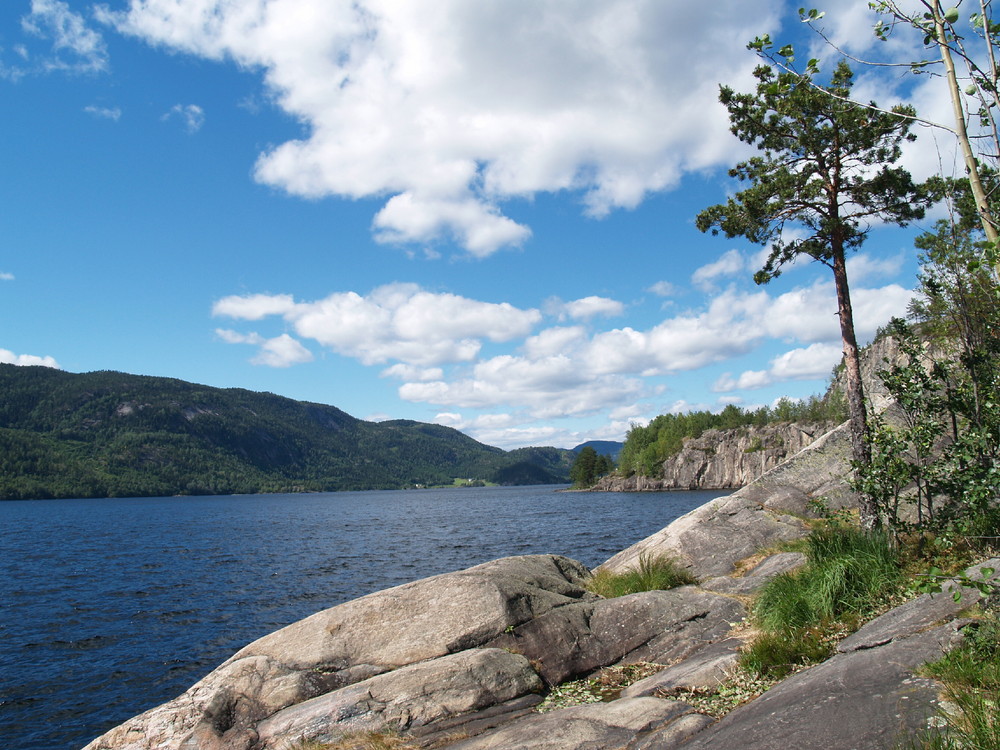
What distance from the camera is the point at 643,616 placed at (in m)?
13.5

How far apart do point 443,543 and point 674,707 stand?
47913 millimetres

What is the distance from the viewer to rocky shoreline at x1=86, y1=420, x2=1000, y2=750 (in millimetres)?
7094

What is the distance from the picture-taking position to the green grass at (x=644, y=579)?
53.8 ft

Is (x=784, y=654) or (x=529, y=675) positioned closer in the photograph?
(x=784, y=654)

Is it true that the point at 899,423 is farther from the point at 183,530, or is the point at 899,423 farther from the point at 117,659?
the point at 183,530

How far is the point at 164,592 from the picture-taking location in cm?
3459

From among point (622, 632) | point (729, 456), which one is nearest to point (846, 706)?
point (622, 632)

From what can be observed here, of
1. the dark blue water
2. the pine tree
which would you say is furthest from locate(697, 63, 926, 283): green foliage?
the dark blue water

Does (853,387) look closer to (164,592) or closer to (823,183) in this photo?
(823,183)

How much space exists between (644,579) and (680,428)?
17667cm

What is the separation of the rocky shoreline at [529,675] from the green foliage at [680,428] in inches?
5740

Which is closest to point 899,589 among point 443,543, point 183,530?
point 443,543

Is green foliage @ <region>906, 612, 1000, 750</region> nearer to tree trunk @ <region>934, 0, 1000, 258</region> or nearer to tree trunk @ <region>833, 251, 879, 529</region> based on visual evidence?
tree trunk @ <region>934, 0, 1000, 258</region>

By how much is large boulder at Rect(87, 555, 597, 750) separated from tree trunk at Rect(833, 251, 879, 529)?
7.19 metres
